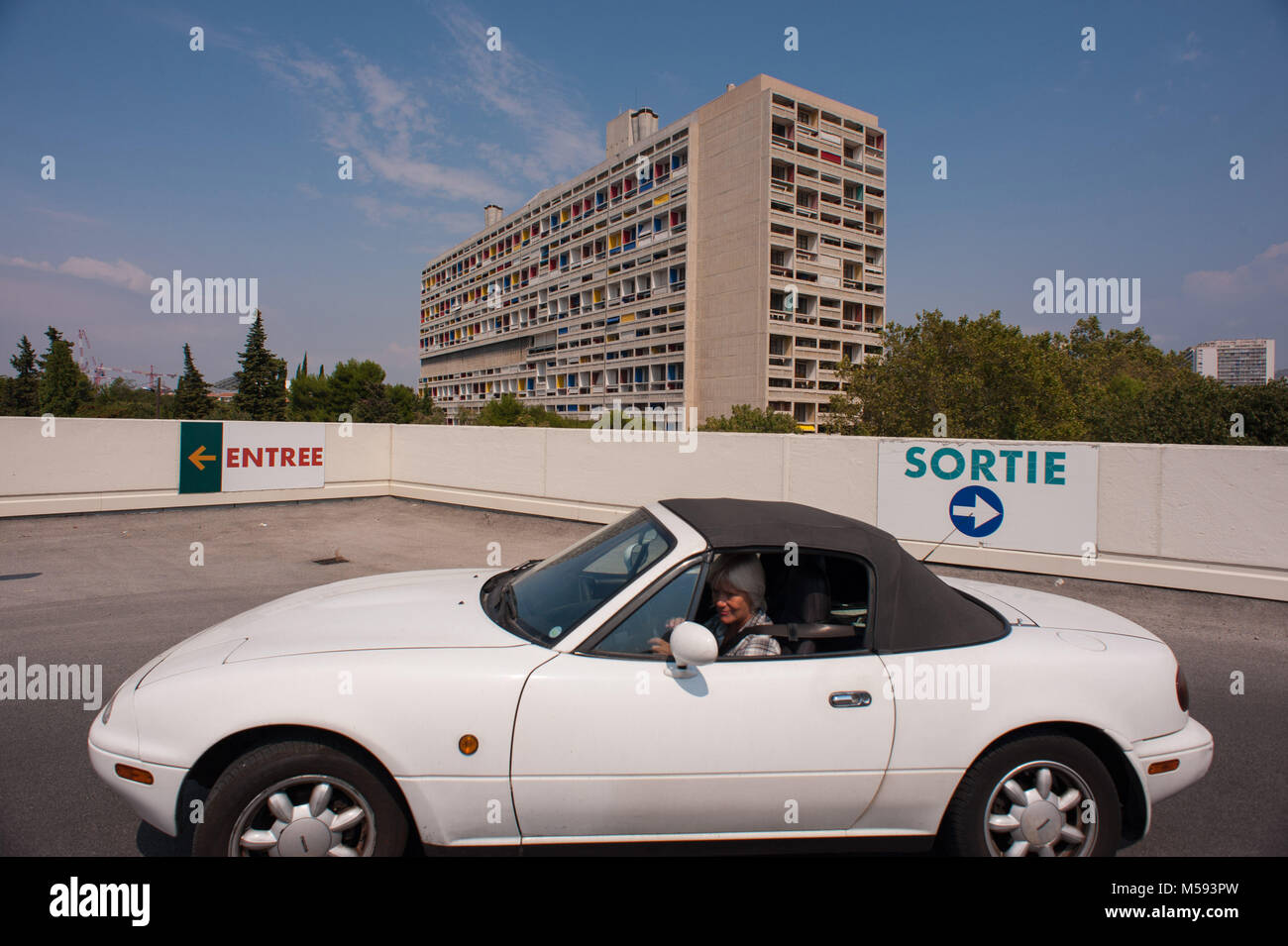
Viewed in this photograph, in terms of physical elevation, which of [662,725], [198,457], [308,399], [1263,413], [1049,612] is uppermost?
[308,399]

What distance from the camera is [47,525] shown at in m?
11.1

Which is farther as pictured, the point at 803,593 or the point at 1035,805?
the point at 803,593

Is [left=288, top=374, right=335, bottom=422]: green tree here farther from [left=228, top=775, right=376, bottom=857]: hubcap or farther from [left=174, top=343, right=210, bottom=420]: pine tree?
[left=228, top=775, right=376, bottom=857]: hubcap

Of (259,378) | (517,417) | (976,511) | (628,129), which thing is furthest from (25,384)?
(976,511)

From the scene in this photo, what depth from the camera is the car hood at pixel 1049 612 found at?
124 inches

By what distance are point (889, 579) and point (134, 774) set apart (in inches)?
111

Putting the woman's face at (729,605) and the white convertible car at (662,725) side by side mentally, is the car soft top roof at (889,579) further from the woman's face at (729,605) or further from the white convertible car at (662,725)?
the woman's face at (729,605)

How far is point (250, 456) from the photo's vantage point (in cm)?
1355

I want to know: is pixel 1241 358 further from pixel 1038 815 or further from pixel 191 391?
pixel 1038 815

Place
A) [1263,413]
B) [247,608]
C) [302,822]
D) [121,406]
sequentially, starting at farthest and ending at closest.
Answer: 1. [121,406]
2. [1263,413]
3. [247,608]
4. [302,822]

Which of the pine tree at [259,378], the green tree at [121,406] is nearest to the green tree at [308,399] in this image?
the pine tree at [259,378]

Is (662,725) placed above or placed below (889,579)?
below

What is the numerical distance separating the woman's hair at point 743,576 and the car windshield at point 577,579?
0.72 ft

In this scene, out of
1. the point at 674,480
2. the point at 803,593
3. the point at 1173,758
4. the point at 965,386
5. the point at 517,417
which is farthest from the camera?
the point at 517,417
